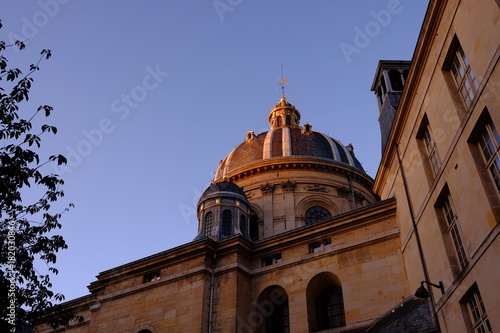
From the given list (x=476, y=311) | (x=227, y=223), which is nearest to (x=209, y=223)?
(x=227, y=223)

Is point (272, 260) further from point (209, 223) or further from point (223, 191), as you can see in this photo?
point (223, 191)

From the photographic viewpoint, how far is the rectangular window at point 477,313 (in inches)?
484

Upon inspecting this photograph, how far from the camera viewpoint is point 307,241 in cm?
2241

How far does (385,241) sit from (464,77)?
8295 millimetres

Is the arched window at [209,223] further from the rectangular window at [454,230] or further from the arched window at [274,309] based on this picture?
the rectangular window at [454,230]

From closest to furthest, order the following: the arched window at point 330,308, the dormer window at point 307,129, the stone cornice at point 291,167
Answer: the arched window at point 330,308, the stone cornice at point 291,167, the dormer window at point 307,129

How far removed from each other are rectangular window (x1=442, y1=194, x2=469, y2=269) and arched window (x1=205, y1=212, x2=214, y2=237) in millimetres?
14826

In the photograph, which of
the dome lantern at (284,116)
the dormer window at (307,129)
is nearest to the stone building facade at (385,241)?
the dormer window at (307,129)

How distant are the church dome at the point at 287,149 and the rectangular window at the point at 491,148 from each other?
75.2 ft

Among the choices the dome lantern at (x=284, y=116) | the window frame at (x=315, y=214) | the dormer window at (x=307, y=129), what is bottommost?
the window frame at (x=315, y=214)

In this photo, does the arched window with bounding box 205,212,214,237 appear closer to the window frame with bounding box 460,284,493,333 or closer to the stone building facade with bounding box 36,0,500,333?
the stone building facade with bounding box 36,0,500,333

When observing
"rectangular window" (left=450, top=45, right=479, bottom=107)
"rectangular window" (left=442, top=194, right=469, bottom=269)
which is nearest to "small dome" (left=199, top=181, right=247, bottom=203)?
"rectangular window" (left=442, top=194, right=469, bottom=269)

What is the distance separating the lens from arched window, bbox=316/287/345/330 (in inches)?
834

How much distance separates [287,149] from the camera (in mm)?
37562
